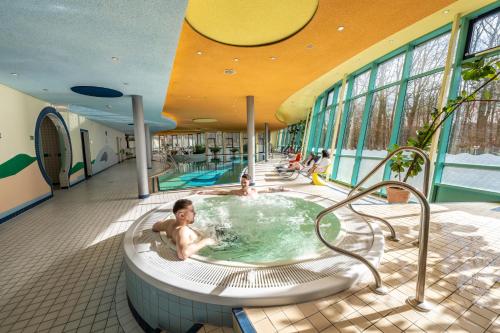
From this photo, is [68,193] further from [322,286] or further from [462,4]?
[462,4]

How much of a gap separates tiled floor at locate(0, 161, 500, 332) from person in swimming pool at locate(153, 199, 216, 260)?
2.19 feet

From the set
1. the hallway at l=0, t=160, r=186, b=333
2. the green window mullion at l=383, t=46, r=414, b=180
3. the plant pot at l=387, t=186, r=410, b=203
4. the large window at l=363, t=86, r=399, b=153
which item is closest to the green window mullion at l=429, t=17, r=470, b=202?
the green window mullion at l=383, t=46, r=414, b=180

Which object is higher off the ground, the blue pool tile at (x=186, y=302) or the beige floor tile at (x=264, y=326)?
the beige floor tile at (x=264, y=326)

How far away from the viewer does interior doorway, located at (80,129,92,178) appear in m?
7.98

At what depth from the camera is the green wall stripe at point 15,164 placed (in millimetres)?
3926

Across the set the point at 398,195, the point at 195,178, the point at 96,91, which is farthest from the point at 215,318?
the point at 195,178

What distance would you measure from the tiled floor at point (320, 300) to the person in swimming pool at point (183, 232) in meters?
0.67

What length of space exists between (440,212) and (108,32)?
4567mm

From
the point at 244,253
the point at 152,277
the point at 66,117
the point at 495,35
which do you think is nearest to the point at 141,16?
the point at 152,277

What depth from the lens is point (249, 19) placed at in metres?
2.41

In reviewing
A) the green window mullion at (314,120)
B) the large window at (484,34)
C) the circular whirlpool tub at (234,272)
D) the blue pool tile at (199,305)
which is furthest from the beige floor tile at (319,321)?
the green window mullion at (314,120)

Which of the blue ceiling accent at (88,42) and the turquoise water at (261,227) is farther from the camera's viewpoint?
the turquoise water at (261,227)

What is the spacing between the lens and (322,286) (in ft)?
4.57

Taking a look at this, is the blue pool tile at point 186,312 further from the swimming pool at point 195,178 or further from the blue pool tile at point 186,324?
the swimming pool at point 195,178
